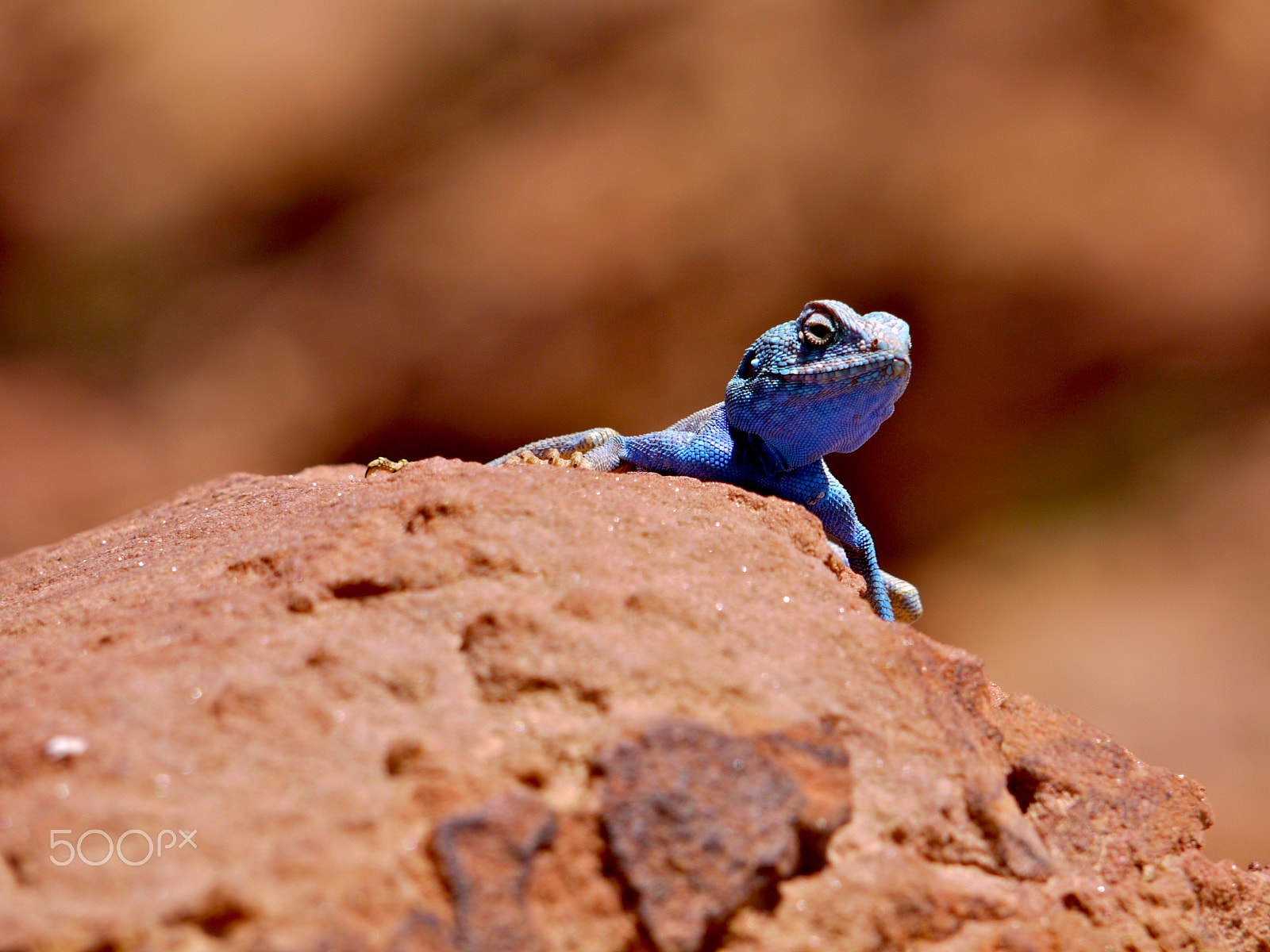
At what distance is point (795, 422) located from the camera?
301 cm

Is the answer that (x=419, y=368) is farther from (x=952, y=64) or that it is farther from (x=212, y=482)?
(x=952, y=64)

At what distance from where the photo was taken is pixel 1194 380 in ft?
24.7

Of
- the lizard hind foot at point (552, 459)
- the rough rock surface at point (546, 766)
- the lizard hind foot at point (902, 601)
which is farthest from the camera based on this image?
the lizard hind foot at point (902, 601)

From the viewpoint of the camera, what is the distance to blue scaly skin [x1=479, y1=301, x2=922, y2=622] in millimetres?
2922

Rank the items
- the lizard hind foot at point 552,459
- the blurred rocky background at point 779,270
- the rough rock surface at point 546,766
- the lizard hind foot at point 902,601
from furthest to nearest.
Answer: the blurred rocky background at point 779,270
the lizard hind foot at point 902,601
the lizard hind foot at point 552,459
the rough rock surface at point 546,766

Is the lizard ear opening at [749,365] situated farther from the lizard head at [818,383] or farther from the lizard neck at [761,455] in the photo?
the lizard neck at [761,455]

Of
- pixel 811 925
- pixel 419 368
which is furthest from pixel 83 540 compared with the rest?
pixel 419 368

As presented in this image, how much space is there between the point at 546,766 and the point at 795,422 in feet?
5.50

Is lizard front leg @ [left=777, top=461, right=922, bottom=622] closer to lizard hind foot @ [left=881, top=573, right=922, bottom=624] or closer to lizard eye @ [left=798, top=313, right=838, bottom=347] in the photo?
lizard hind foot @ [left=881, top=573, right=922, bottom=624]

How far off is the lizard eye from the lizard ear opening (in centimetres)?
18

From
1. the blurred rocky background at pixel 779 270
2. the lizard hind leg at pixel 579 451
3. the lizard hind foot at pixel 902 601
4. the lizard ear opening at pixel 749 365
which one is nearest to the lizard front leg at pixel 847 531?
the lizard hind foot at pixel 902 601

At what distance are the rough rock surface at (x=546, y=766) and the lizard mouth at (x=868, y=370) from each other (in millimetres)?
732

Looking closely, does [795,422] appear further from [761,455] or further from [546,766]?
[546,766]

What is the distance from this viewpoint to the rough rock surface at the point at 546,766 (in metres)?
1.44
